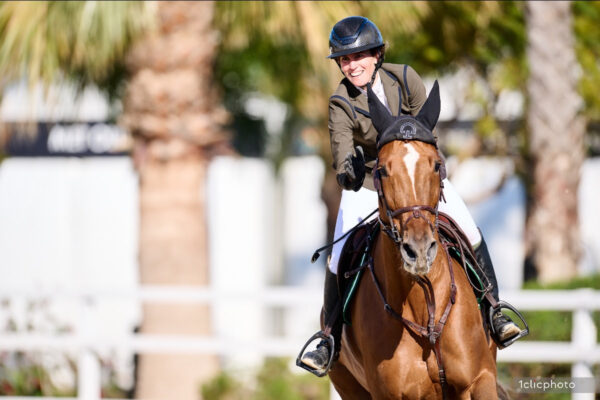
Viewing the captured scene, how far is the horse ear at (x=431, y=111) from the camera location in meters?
5.38

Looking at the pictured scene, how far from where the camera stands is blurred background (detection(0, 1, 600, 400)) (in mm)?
10859

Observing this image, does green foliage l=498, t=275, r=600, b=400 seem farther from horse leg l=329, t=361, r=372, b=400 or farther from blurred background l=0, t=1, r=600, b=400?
horse leg l=329, t=361, r=372, b=400

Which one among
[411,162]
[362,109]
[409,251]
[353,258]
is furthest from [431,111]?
[353,258]

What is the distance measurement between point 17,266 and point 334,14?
360 inches

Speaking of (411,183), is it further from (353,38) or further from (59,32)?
(59,32)

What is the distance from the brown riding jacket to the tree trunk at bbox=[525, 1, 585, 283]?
21.3 ft

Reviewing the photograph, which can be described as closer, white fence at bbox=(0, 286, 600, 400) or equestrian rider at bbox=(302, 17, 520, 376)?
equestrian rider at bbox=(302, 17, 520, 376)

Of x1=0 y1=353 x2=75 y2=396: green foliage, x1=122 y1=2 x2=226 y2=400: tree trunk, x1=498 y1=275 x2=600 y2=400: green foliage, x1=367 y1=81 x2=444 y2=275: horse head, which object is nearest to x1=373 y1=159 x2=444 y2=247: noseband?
x1=367 y1=81 x2=444 y2=275: horse head

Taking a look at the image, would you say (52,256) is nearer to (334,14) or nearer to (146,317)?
(146,317)

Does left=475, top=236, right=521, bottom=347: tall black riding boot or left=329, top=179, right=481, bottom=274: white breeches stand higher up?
left=329, top=179, right=481, bottom=274: white breeches

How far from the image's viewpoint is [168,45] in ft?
39.6

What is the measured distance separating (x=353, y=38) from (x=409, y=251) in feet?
5.15

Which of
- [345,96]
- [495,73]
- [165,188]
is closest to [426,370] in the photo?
[345,96]

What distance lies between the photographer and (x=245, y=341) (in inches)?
410
